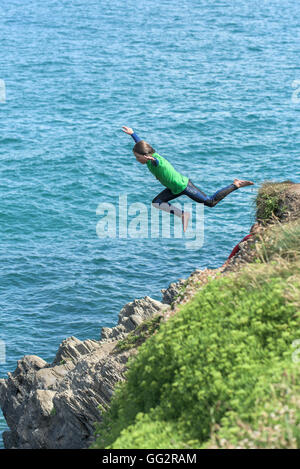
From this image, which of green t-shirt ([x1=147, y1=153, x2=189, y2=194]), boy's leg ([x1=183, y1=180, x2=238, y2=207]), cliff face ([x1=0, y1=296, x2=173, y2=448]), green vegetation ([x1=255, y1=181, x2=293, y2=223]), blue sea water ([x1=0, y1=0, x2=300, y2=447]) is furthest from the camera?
blue sea water ([x1=0, y1=0, x2=300, y2=447])

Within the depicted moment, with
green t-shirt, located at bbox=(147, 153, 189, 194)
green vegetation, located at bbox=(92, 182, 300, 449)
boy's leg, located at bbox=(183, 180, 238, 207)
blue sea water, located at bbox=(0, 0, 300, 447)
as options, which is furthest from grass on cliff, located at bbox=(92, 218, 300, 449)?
blue sea water, located at bbox=(0, 0, 300, 447)

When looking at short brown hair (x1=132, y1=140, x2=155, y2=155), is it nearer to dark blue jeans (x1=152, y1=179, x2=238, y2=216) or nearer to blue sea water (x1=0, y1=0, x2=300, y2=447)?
dark blue jeans (x1=152, y1=179, x2=238, y2=216)

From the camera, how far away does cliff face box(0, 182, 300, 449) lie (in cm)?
1445

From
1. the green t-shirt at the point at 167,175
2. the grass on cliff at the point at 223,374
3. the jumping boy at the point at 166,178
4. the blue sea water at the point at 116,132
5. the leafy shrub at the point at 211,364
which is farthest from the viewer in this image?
the blue sea water at the point at 116,132

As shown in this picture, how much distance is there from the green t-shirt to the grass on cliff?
4.54 meters

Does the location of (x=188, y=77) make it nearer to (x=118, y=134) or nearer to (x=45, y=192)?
(x=118, y=134)

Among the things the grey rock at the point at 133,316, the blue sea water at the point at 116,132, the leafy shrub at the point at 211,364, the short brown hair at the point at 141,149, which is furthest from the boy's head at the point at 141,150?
the grey rock at the point at 133,316

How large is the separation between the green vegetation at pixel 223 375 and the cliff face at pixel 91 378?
6.39 ft

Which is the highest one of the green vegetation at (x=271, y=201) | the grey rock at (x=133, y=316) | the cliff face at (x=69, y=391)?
the green vegetation at (x=271, y=201)

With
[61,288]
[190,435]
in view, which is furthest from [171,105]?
[190,435]

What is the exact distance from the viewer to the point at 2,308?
33594 millimetres

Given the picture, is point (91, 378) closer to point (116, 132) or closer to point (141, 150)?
point (141, 150)

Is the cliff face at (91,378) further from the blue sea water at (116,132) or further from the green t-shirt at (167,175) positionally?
the green t-shirt at (167,175)

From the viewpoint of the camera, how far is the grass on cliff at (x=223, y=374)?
836cm
